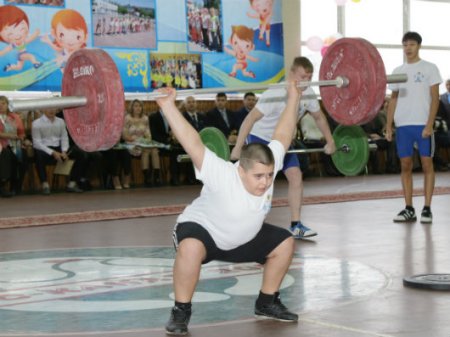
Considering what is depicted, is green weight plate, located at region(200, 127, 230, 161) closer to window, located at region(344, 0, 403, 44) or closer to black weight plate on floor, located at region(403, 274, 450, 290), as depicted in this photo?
black weight plate on floor, located at region(403, 274, 450, 290)

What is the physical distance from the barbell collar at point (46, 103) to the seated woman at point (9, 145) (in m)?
6.22

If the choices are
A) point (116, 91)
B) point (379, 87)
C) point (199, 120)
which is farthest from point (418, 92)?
point (199, 120)

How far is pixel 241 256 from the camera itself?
3.49m

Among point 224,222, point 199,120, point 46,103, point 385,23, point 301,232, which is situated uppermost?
point 385,23

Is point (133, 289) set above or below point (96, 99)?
below

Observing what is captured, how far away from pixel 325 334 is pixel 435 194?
260 inches

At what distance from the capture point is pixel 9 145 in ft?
33.6

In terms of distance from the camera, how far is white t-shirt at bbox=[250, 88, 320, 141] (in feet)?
18.8

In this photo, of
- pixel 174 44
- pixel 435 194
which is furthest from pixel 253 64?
pixel 435 194

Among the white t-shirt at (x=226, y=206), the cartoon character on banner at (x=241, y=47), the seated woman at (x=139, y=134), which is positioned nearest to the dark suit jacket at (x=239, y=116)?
the cartoon character on banner at (x=241, y=47)

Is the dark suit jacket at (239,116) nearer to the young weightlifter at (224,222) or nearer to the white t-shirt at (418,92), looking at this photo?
the white t-shirt at (418,92)

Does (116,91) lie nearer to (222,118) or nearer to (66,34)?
(66,34)

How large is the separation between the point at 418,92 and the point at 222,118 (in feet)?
→ 17.5

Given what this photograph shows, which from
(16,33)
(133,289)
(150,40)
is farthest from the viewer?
(150,40)
